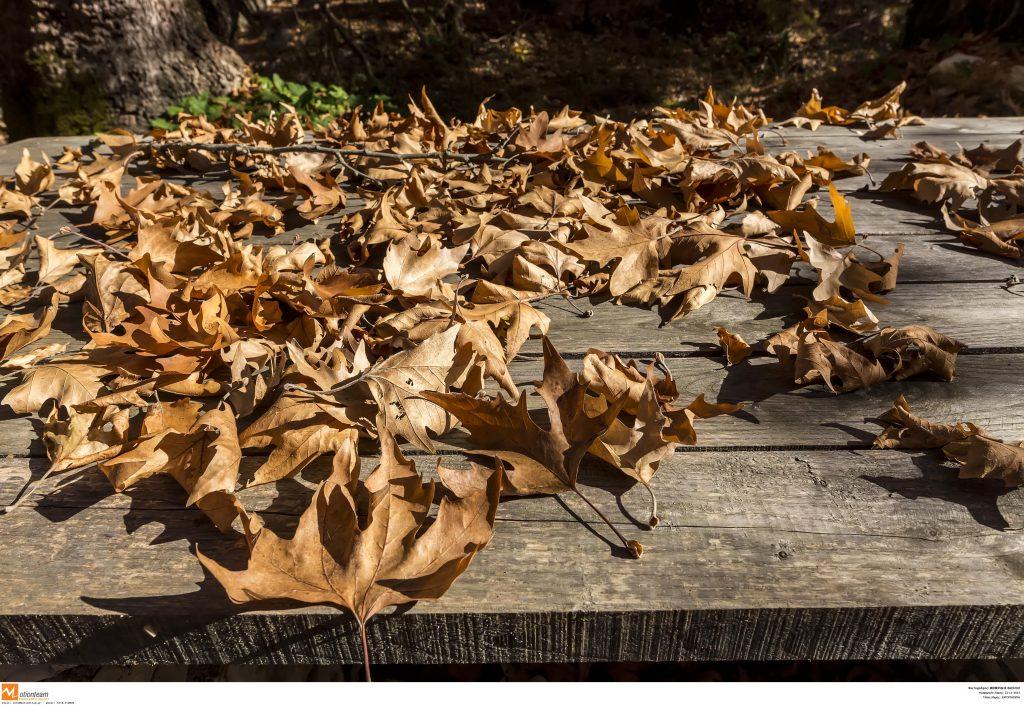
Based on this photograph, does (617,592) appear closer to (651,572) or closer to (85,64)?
(651,572)

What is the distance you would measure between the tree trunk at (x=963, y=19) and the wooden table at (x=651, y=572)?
705 cm

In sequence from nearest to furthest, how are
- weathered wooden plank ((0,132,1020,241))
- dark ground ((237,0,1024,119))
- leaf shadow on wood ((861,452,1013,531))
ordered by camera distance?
leaf shadow on wood ((861,452,1013,531))
weathered wooden plank ((0,132,1020,241))
dark ground ((237,0,1024,119))

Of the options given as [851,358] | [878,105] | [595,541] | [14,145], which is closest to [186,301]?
[595,541]

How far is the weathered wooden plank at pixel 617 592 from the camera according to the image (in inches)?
31.5

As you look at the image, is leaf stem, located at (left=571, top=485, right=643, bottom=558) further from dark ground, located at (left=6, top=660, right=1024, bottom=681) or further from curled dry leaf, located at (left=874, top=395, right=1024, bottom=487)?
dark ground, located at (left=6, top=660, right=1024, bottom=681)

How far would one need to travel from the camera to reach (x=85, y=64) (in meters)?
4.48

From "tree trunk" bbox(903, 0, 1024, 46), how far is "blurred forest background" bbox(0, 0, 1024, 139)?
2 centimetres

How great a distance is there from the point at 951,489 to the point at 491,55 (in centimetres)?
807

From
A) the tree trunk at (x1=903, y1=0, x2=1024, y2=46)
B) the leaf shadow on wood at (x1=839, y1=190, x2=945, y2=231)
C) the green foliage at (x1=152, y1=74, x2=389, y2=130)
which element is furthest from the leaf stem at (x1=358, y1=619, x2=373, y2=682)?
the tree trunk at (x1=903, y1=0, x2=1024, y2=46)

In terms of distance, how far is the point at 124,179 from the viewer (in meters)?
2.29

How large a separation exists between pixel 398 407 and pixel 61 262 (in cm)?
108

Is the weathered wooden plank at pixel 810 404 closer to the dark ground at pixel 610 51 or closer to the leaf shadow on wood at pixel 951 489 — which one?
the leaf shadow on wood at pixel 951 489

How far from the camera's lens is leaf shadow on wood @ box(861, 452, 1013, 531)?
89cm

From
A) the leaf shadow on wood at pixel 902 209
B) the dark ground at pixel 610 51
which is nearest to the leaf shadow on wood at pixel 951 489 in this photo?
the leaf shadow on wood at pixel 902 209
